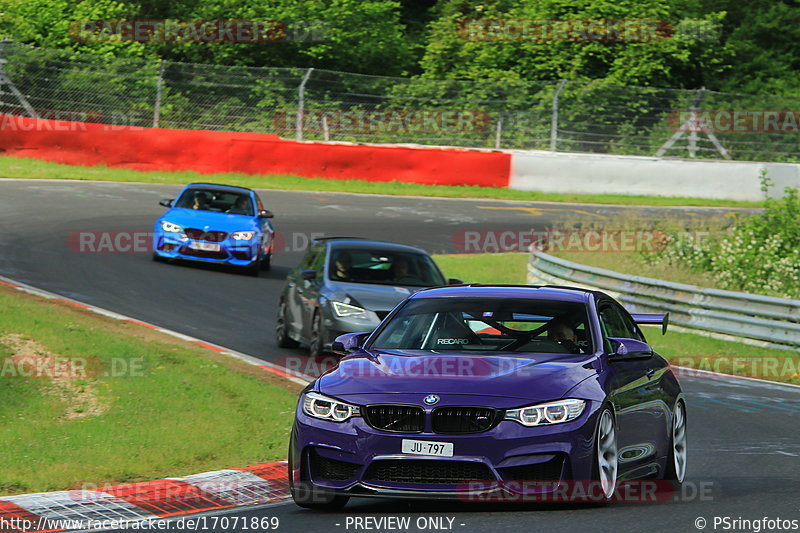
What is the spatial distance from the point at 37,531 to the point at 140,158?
28.0 meters

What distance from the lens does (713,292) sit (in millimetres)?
18312

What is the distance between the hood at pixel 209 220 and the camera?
22516mm

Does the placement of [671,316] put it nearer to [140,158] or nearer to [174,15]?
[140,158]

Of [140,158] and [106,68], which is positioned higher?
[106,68]

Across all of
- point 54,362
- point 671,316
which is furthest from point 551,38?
point 54,362

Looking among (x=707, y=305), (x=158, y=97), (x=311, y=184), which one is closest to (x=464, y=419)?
(x=707, y=305)

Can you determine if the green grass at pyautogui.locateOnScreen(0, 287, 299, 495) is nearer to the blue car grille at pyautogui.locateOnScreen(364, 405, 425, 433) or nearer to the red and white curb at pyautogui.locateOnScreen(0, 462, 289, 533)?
the red and white curb at pyautogui.locateOnScreen(0, 462, 289, 533)

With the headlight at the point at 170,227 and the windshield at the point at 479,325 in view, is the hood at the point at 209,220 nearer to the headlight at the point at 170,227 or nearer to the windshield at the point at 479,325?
the headlight at the point at 170,227

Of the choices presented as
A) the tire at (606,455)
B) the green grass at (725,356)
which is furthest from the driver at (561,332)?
the green grass at (725,356)

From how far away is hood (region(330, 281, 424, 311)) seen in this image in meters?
15.0

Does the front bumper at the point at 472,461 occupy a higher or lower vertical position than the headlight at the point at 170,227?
higher

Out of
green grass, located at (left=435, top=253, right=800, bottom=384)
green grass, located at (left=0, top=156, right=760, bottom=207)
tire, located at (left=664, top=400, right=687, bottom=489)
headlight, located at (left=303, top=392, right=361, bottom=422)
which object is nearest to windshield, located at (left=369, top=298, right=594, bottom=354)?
headlight, located at (left=303, top=392, right=361, bottom=422)

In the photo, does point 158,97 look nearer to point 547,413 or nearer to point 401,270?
point 401,270

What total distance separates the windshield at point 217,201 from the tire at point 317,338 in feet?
26.6
